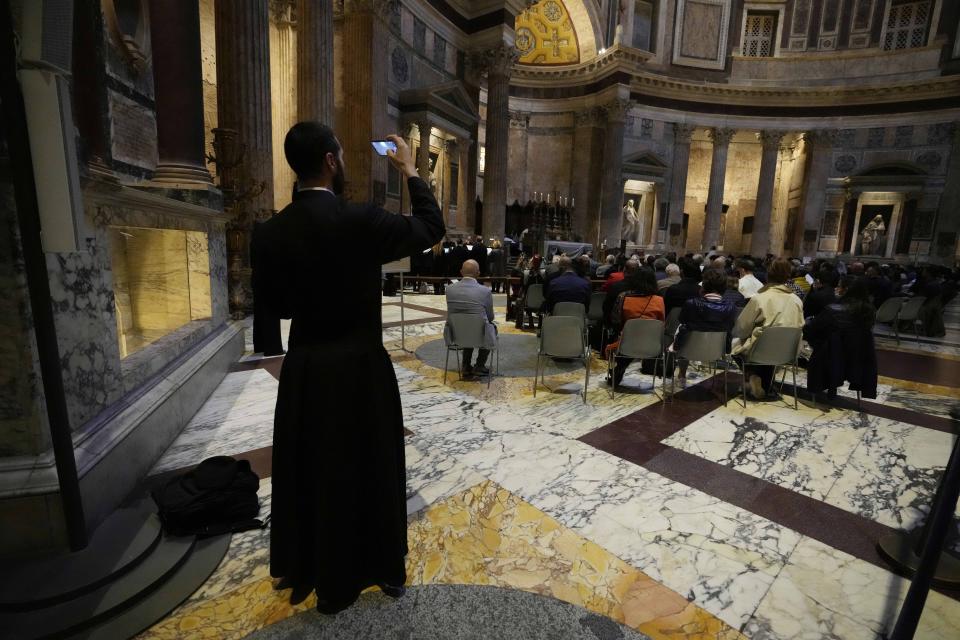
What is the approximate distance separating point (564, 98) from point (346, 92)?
47.5ft

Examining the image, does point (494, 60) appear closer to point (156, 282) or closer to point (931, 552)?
point (156, 282)

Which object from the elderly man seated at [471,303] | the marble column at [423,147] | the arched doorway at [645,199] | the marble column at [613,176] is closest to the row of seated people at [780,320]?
the elderly man seated at [471,303]

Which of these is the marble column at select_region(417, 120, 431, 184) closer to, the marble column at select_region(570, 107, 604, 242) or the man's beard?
the marble column at select_region(570, 107, 604, 242)

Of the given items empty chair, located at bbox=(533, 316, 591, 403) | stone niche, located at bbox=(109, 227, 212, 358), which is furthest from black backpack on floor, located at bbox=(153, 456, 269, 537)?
empty chair, located at bbox=(533, 316, 591, 403)

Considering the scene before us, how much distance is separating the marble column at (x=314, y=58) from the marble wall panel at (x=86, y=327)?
7.91 metres

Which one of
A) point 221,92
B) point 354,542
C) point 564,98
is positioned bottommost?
point 354,542

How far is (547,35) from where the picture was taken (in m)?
22.8

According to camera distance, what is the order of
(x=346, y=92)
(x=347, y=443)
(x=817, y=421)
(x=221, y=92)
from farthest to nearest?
(x=346, y=92) → (x=221, y=92) → (x=817, y=421) → (x=347, y=443)

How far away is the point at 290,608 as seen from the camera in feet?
5.81

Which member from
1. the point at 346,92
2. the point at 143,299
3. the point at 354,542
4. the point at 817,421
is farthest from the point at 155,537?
the point at 346,92

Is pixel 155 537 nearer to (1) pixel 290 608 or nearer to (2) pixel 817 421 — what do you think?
(1) pixel 290 608

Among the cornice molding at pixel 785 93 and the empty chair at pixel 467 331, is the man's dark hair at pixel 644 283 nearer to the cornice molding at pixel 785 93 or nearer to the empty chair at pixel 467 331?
the empty chair at pixel 467 331

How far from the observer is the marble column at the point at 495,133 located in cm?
1650

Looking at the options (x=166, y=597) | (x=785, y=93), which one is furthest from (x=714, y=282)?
(x=785, y=93)
